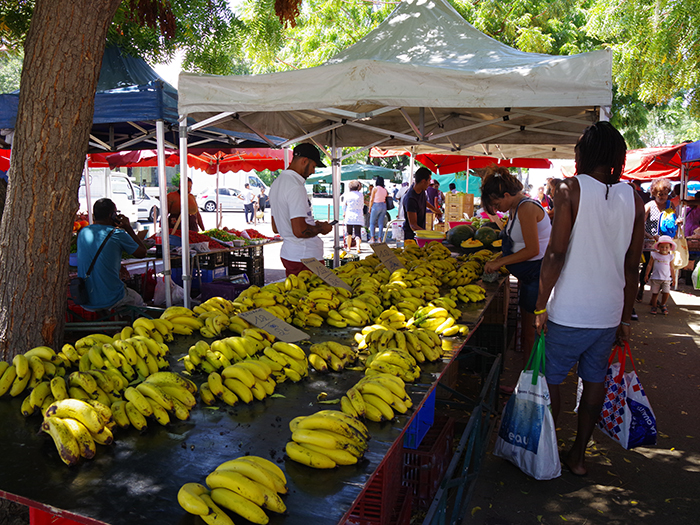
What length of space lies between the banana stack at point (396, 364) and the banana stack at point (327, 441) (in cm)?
53

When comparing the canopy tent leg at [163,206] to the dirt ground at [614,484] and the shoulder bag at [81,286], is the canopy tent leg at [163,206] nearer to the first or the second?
the shoulder bag at [81,286]

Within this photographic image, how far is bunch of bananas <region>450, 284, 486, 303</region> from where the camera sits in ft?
13.6

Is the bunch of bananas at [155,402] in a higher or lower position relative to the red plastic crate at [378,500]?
higher

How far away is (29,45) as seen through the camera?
3.18 m

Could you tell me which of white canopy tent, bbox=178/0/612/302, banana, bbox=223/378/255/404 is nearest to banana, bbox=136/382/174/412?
banana, bbox=223/378/255/404

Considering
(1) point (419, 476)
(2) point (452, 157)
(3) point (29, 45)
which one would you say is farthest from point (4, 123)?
(2) point (452, 157)

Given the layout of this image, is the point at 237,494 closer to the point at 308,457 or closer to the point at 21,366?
the point at 308,457

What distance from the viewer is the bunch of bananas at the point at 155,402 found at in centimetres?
190

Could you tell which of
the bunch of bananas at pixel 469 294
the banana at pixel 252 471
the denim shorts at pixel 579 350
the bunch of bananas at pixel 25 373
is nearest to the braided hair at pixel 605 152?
the denim shorts at pixel 579 350

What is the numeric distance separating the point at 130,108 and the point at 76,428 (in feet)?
16.1

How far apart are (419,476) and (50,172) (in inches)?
117

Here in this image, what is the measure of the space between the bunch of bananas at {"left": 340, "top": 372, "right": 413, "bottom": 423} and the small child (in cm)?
763

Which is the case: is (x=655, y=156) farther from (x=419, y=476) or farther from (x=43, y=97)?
(x=43, y=97)

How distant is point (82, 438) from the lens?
1693mm
